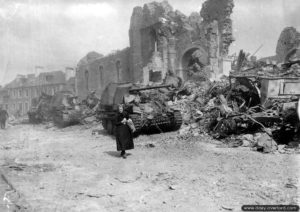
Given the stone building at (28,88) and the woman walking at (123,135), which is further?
the stone building at (28,88)

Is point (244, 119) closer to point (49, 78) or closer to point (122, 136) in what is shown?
point (122, 136)

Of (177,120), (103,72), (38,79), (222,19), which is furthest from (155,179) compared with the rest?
(38,79)

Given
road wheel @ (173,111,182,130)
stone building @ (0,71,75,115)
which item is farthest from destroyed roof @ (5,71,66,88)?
road wheel @ (173,111,182,130)

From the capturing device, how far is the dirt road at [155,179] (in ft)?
14.1

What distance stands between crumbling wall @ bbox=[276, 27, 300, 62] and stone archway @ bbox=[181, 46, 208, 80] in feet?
36.3

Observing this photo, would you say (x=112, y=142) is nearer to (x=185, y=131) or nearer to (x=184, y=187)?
(x=185, y=131)

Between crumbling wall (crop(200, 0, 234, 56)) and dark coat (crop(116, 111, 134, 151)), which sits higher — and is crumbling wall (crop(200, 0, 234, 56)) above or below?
above

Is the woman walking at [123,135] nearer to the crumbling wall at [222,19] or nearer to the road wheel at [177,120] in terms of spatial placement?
the road wheel at [177,120]

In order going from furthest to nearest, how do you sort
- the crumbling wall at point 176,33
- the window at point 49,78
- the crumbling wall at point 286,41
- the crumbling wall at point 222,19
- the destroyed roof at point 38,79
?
the window at point 49,78, the destroyed roof at point 38,79, the crumbling wall at point 286,41, the crumbling wall at point 222,19, the crumbling wall at point 176,33

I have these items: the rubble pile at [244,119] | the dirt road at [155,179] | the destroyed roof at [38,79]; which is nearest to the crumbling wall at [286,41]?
the rubble pile at [244,119]

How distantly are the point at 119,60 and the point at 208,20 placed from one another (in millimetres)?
10158

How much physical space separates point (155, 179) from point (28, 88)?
165ft

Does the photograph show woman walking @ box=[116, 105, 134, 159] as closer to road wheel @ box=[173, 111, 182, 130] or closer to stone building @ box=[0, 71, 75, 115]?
road wheel @ box=[173, 111, 182, 130]

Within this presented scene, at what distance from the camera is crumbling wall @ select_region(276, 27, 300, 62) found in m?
30.1
